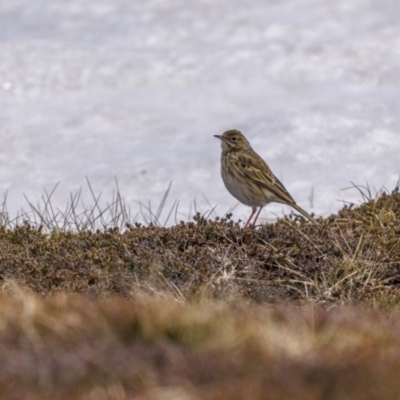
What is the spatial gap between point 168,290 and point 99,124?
8.27 meters

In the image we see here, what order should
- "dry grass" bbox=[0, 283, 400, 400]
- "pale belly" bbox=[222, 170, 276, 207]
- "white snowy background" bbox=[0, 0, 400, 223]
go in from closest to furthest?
"dry grass" bbox=[0, 283, 400, 400] < "pale belly" bbox=[222, 170, 276, 207] < "white snowy background" bbox=[0, 0, 400, 223]

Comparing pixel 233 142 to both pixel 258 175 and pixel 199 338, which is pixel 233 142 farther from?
pixel 199 338

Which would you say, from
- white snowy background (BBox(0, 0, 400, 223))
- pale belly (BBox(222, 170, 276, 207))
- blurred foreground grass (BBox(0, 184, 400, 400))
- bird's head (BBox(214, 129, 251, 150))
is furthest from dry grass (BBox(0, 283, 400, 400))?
white snowy background (BBox(0, 0, 400, 223))

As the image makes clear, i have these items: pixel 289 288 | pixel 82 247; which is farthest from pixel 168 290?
pixel 82 247

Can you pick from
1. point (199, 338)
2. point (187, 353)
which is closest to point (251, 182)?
point (199, 338)

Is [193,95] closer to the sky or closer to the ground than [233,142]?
closer to the sky

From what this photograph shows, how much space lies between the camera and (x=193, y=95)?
16266mm

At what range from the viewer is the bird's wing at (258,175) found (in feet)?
32.8

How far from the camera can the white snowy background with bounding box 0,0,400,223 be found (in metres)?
13.3

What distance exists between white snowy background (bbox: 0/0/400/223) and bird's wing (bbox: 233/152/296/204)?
1.38m

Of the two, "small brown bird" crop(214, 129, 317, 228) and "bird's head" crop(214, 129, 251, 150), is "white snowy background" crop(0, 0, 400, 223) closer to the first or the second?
"bird's head" crop(214, 129, 251, 150)

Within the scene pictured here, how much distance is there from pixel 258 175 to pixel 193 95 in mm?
6390

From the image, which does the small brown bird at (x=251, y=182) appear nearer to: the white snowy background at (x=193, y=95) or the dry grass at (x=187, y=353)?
the white snowy background at (x=193, y=95)

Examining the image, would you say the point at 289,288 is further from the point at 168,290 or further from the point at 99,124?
the point at 99,124
